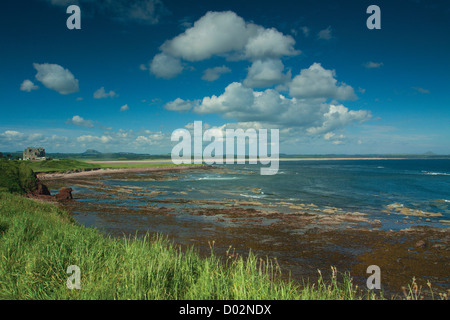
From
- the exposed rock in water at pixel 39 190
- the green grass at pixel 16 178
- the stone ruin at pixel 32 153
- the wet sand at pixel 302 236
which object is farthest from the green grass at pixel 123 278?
the stone ruin at pixel 32 153

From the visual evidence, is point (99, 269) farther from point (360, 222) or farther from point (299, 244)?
point (360, 222)

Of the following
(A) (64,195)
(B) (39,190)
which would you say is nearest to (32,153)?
(A) (64,195)

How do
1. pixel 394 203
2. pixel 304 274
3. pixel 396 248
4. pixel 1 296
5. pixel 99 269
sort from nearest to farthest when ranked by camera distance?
pixel 1 296
pixel 99 269
pixel 304 274
pixel 396 248
pixel 394 203

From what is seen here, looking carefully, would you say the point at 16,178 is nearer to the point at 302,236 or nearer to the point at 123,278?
the point at 302,236

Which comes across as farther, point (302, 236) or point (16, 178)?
point (16, 178)

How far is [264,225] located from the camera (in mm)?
22219

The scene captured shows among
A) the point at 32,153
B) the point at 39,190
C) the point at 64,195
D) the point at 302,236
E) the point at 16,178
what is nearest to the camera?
the point at 302,236

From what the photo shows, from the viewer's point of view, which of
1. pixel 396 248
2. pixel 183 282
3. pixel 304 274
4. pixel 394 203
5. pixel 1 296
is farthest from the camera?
pixel 394 203

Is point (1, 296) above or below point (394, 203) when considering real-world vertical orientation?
above

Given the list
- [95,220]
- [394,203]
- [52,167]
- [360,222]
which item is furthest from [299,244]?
[52,167]

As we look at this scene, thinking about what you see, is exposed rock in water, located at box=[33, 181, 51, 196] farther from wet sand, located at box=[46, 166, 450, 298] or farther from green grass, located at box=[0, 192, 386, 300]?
green grass, located at box=[0, 192, 386, 300]

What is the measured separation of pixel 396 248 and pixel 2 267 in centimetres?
1955

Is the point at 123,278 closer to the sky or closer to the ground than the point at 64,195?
closer to the sky

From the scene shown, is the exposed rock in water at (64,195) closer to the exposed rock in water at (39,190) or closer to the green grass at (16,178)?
the exposed rock in water at (39,190)
